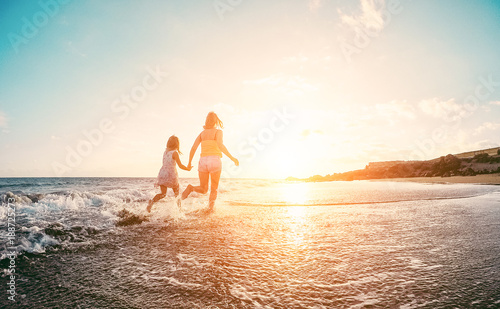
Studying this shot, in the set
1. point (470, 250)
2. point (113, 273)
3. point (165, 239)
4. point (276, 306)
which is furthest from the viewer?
point (165, 239)

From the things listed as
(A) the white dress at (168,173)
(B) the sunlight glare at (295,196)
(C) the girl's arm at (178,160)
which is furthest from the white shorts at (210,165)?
(B) the sunlight glare at (295,196)

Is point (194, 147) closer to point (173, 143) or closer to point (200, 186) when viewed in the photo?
point (173, 143)

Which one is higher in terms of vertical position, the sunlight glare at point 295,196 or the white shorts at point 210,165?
the white shorts at point 210,165

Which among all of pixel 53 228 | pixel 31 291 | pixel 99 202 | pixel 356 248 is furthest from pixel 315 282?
pixel 99 202

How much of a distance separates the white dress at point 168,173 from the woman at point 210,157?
53 cm

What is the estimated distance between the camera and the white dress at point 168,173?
7301mm

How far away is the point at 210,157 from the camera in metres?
7.14

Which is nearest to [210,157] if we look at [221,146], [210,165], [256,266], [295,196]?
[210,165]

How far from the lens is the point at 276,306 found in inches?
70.7

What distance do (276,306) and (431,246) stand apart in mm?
2551

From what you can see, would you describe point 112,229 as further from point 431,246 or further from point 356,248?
point 431,246

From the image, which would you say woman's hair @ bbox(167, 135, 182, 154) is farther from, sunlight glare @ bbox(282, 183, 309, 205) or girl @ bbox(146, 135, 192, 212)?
sunlight glare @ bbox(282, 183, 309, 205)

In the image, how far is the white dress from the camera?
7.30m

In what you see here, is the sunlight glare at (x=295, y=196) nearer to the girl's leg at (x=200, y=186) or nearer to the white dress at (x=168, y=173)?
the girl's leg at (x=200, y=186)
